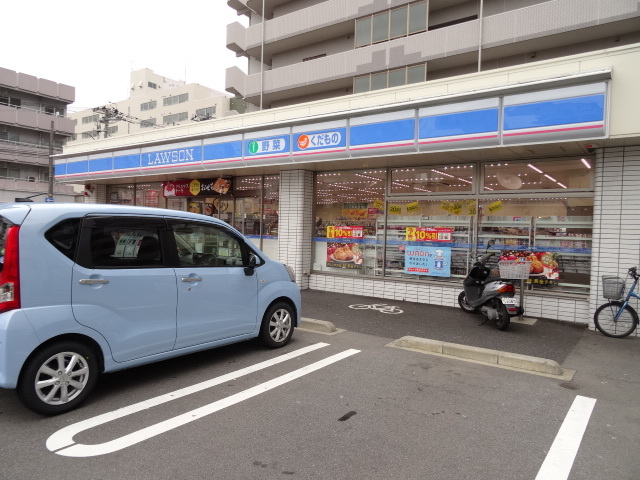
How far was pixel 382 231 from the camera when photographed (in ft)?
33.5

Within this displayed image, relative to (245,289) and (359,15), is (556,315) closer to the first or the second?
(245,289)

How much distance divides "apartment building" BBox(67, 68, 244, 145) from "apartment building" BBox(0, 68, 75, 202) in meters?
4.45

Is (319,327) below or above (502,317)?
below

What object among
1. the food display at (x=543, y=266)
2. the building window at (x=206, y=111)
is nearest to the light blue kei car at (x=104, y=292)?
the food display at (x=543, y=266)

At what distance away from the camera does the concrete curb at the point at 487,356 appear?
5.14m

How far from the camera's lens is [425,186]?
959 cm

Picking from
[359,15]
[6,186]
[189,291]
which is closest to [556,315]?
[189,291]

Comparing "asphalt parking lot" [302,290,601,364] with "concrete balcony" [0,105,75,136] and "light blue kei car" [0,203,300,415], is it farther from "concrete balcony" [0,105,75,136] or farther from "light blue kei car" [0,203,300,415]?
"concrete balcony" [0,105,75,136]

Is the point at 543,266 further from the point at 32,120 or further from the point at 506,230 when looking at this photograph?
the point at 32,120

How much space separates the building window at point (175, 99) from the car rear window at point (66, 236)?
56.5 meters

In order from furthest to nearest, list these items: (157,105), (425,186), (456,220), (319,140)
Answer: (157,105), (425,186), (319,140), (456,220)

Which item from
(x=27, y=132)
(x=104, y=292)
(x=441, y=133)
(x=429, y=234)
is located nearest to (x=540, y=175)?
(x=441, y=133)

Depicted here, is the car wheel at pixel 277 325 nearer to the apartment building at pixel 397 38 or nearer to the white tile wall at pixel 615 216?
the white tile wall at pixel 615 216

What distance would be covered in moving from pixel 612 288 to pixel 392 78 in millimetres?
17719
